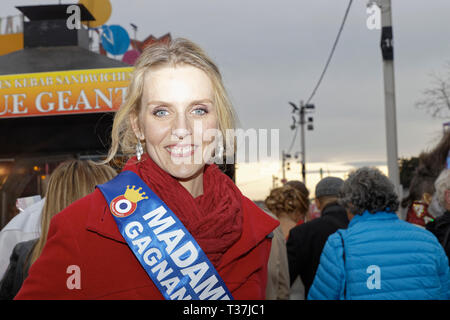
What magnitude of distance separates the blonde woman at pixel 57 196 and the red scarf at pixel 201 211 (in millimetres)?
1028

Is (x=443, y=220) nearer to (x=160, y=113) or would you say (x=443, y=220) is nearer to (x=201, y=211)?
(x=201, y=211)

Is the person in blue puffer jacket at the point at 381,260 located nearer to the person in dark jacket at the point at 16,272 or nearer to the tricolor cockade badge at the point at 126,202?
the tricolor cockade badge at the point at 126,202

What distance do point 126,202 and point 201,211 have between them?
299 mm

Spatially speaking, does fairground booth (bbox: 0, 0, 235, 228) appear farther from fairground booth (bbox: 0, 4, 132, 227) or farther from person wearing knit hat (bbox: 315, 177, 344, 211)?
person wearing knit hat (bbox: 315, 177, 344, 211)

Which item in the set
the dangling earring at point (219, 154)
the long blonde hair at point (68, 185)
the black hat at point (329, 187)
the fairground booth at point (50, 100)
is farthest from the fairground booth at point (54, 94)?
the dangling earring at point (219, 154)

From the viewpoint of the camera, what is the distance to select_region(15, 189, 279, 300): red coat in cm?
144

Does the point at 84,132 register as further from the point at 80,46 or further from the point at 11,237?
the point at 11,237

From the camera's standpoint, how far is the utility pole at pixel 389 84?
24.5ft

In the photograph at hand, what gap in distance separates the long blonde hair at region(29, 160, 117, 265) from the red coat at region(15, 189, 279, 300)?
3.53 feet

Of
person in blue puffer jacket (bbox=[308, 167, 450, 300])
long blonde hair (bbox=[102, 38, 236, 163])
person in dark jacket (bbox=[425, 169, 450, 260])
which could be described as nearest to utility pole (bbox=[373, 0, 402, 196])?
person in dark jacket (bbox=[425, 169, 450, 260])

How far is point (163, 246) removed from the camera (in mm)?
1644

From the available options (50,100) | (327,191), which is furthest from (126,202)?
(50,100)
